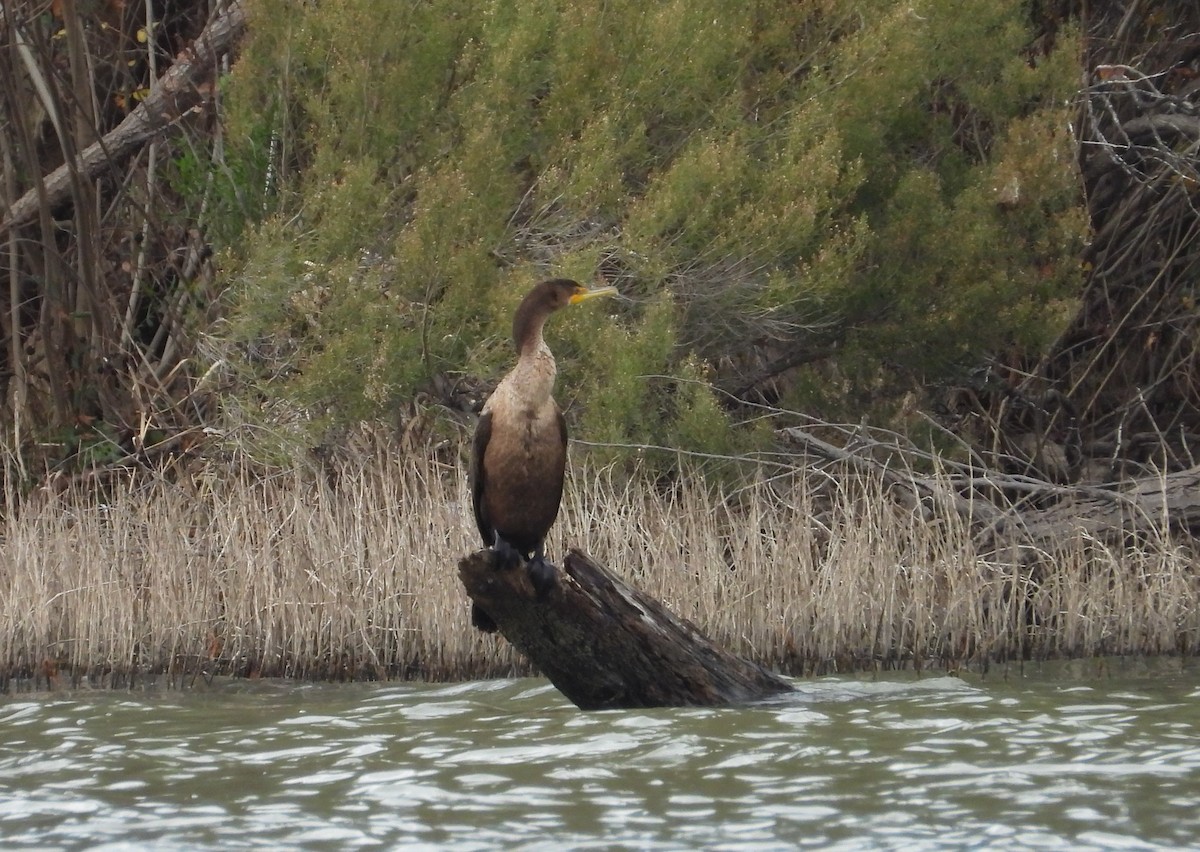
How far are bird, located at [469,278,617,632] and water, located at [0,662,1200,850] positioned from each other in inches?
28.5

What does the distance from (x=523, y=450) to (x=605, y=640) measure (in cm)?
80

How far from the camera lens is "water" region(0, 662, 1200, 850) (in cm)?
436

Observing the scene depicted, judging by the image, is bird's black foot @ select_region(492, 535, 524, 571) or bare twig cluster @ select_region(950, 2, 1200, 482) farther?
bare twig cluster @ select_region(950, 2, 1200, 482)

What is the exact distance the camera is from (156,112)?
37.3 feet

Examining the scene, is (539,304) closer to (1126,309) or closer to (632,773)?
(632,773)

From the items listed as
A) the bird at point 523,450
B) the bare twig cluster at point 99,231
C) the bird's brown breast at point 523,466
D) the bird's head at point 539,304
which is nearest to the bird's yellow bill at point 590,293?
the bird's head at point 539,304

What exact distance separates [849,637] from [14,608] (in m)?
3.90

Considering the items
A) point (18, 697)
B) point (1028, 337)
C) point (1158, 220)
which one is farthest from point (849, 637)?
point (1158, 220)

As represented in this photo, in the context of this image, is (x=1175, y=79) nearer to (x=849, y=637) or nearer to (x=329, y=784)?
(x=849, y=637)

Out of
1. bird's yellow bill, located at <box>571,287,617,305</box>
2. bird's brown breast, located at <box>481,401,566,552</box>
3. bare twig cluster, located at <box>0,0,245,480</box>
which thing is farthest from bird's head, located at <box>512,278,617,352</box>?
bare twig cluster, located at <box>0,0,245,480</box>

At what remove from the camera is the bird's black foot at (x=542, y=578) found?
5328mm

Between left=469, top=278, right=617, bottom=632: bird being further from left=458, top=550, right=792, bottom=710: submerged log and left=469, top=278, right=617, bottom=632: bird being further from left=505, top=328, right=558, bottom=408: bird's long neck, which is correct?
left=458, top=550, right=792, bottom=710: submerged log

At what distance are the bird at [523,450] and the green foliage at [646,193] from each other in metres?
2.98

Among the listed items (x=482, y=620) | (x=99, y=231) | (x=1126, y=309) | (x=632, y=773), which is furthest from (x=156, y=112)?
(x=632, y=773)
